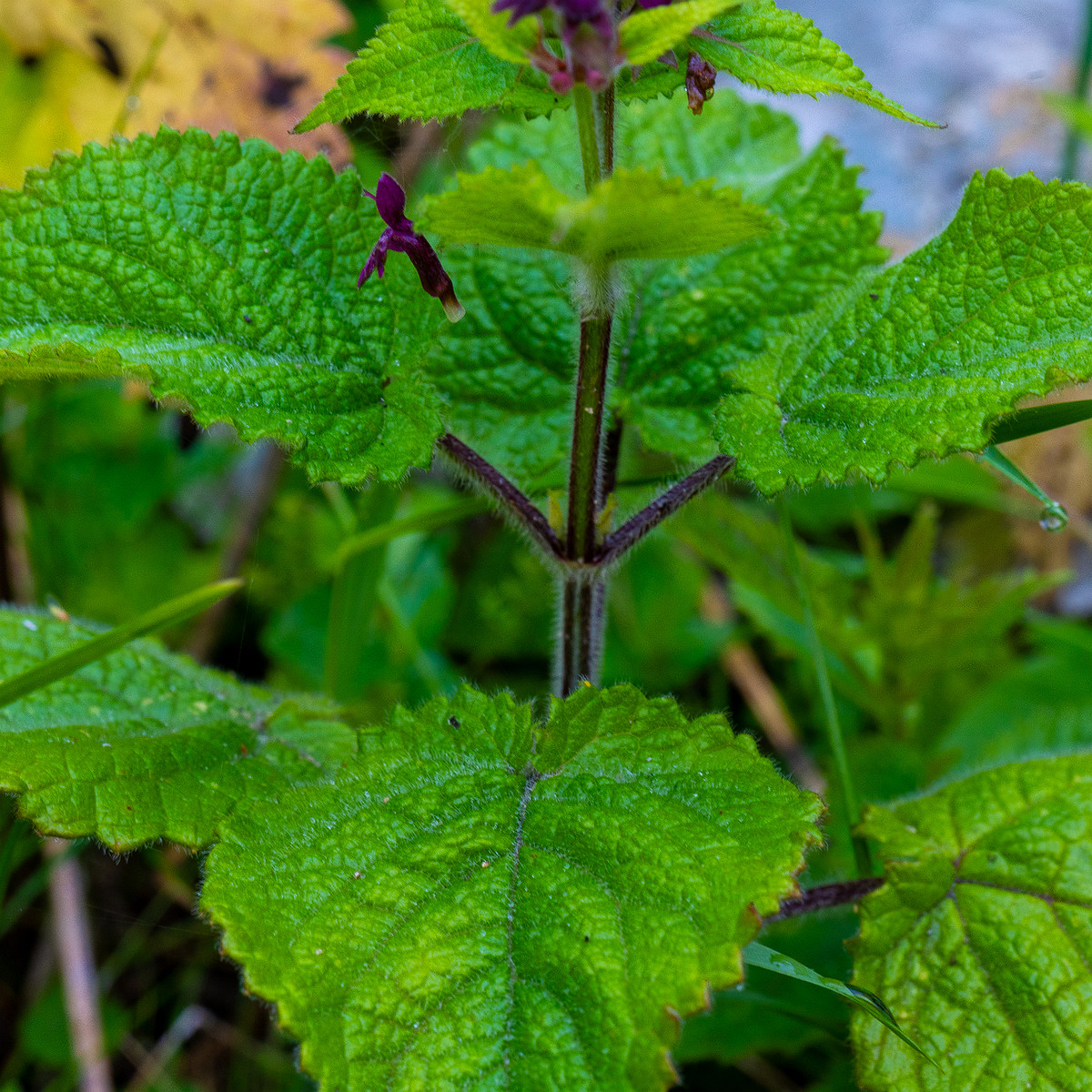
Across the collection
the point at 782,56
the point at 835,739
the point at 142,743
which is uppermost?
the point at 782,56

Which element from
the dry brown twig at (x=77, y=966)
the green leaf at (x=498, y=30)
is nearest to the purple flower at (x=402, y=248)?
the green leaf at (x=498, y=30)

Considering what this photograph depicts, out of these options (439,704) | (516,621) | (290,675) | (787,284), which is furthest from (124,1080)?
(787,284)

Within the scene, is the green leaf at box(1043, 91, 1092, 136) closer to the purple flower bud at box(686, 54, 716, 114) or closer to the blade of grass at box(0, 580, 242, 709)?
the purple flower bud at box(686, 54, 716, 114)

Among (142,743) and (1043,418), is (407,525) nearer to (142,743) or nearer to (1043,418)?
(142,743)

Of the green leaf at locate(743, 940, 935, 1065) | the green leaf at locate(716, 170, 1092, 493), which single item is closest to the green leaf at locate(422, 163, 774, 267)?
the green leaf at locate(716, 170, 1092, 493)

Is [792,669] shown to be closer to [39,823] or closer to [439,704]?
[439,704]

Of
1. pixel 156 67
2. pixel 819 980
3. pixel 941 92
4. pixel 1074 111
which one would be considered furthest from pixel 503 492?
pixel 941 92
